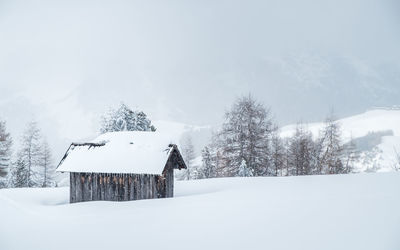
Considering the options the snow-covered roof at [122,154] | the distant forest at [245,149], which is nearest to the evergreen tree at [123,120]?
the distant forest at [245,149]

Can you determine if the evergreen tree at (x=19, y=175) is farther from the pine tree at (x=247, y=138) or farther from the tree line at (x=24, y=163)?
the pine tree at (x=247, y=138)

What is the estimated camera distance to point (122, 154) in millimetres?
17766

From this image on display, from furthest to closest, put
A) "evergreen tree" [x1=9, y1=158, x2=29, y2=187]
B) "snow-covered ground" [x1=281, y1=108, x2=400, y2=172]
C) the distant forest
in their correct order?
"snow-covered ground" [x1=281, y1=108, x2=400, y2=172] → "evergreen tree" [x1=9, y1=158, x2=29, y2=187] → the distant forest

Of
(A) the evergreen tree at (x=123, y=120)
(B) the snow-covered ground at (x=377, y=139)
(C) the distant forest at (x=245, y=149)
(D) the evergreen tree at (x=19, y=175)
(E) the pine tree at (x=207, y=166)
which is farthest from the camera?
(B) the snow-covered ground at (x=377, y=139)

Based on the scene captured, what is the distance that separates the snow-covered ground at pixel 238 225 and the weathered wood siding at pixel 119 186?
17.3 feet

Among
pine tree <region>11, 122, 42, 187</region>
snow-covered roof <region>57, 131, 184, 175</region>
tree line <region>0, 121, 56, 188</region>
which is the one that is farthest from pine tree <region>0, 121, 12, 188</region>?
snow-covered roof <region>57, 131, 184, 175</region>

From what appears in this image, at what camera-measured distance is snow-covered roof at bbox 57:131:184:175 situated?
55.2ft

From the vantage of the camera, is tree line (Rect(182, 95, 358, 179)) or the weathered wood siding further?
tree line (Rect(182, 95, 358, 179))

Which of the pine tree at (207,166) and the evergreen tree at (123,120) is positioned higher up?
the evergreen tree at (123,120)

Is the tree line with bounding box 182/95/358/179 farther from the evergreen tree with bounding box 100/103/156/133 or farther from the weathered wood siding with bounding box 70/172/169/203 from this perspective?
the weathered wood siding with bounding box 70/172/169/203

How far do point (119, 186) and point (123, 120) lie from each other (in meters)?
14.5

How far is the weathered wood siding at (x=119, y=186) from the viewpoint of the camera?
16812 millimetres

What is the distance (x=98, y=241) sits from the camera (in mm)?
7527

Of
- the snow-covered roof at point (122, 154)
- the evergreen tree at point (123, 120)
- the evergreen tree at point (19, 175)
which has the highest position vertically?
the evergreen tree at point (123, 120)
